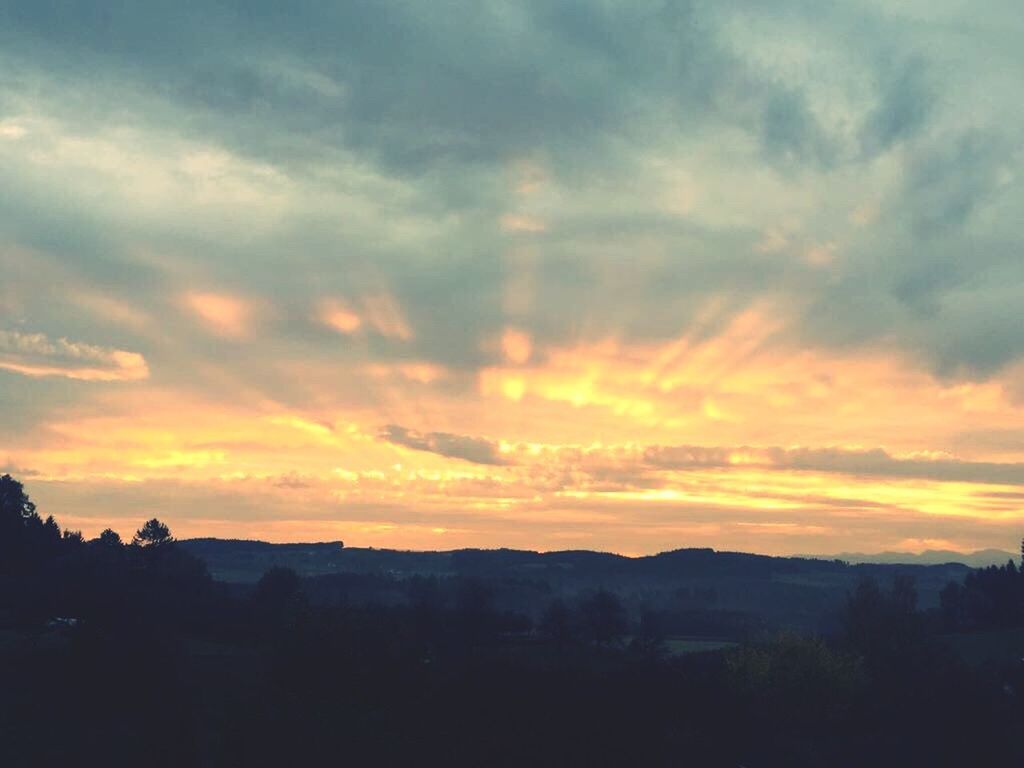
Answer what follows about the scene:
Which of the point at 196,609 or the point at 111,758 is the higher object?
the point at 196,609

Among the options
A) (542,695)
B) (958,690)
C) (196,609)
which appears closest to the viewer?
(542,695)

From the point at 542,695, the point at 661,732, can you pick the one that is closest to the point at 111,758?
the point at 542,695

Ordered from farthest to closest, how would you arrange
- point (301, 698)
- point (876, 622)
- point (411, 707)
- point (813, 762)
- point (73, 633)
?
point (876, 622) → point (73, 633) → point (813, 762) → point (411, 707) → point (301, 698)

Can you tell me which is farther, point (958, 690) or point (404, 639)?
point (958, 690)

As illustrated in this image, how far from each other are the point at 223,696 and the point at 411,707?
113 feet

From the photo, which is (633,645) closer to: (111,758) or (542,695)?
(542,695)

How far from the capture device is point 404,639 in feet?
336

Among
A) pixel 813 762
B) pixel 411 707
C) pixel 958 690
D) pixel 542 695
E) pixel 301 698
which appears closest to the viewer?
pixel 301 698

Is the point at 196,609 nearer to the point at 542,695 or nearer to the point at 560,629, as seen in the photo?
the point at 560,629

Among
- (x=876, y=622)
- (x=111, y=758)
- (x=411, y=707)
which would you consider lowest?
(x=111, y=758)

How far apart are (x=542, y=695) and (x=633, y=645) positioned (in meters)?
86.4

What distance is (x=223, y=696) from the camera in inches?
4434

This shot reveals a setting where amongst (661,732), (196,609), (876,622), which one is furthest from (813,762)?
(196,609)

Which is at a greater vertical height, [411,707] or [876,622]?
[876,622]
